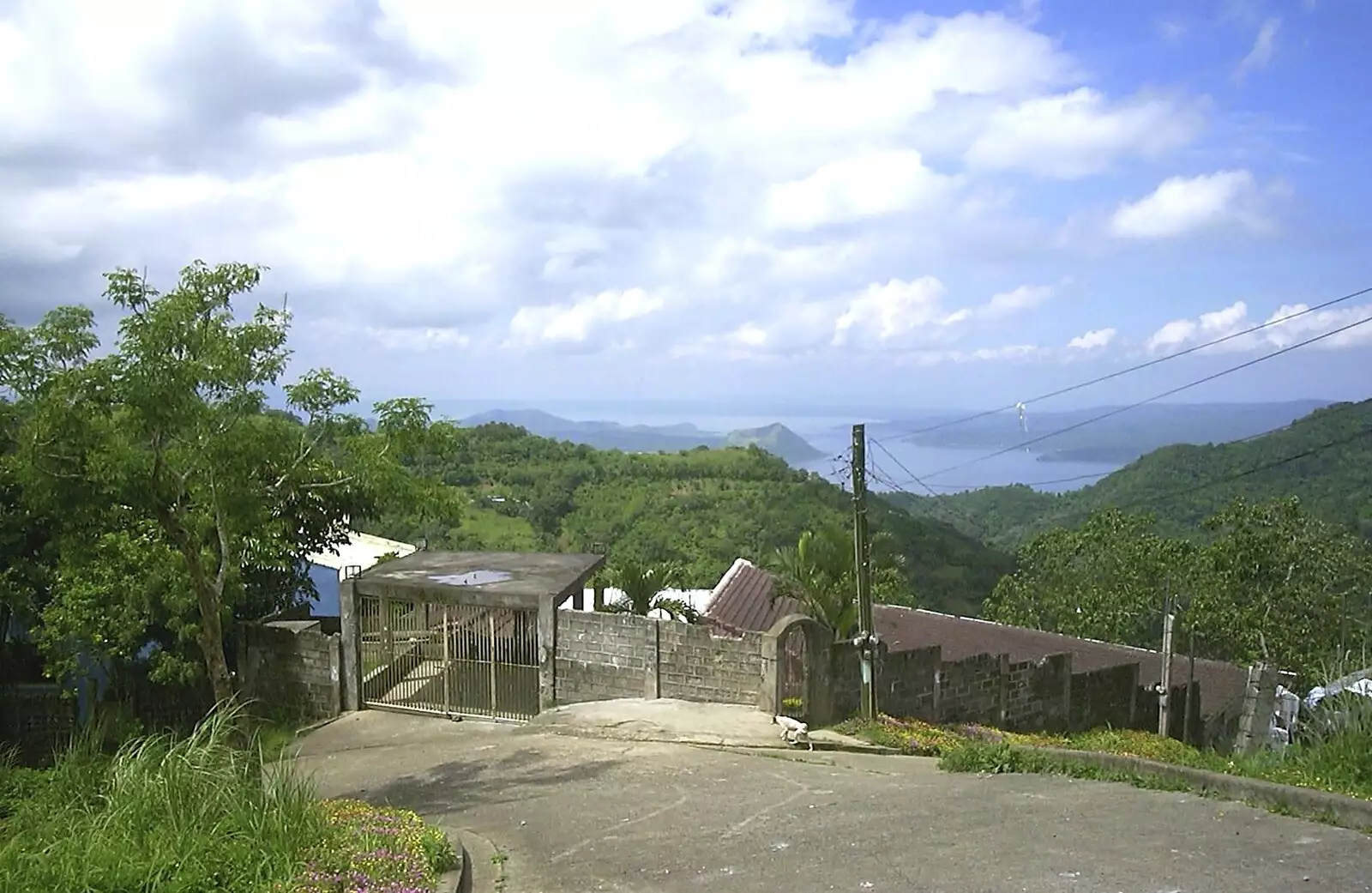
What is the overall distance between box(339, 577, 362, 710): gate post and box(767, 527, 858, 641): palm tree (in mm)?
7742

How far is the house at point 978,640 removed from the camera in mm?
23906

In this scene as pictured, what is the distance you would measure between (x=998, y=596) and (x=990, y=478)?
9.77 meters

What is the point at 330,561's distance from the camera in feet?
118

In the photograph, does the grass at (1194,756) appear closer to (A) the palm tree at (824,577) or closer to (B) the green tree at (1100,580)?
(A) the palm tree at (824,577)

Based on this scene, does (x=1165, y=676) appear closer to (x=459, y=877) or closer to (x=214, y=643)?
(x=214, y=643)

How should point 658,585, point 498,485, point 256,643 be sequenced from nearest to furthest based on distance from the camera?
point 256,643 → point 658,585 → point 498,485

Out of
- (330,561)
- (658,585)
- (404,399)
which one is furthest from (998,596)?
(404,399)

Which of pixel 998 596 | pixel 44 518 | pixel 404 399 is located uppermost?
pixel 404 399

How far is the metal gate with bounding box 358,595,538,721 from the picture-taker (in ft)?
55.4

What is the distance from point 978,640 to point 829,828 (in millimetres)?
17517

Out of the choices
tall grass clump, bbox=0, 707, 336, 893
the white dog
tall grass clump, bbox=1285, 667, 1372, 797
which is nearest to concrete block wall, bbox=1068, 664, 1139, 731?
the white dog

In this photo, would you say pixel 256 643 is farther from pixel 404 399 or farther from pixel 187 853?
pixel 187 853

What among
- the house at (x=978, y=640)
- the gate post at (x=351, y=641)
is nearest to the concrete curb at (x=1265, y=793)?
the gate post at (x=351, y=641)

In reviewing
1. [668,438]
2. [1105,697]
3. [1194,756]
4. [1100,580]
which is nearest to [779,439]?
[668,438]
